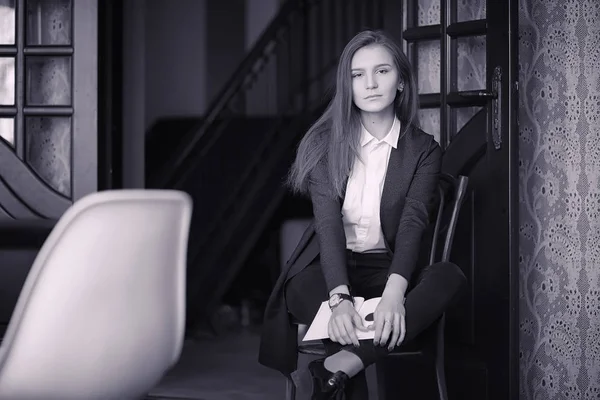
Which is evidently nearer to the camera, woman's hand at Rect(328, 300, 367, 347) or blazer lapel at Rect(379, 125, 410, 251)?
woman's hand at Rect(328, 300, 367, 347)

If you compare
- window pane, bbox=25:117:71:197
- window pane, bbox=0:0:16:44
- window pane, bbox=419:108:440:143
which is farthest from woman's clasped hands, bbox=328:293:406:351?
window pane, bbox=0:0:16:44

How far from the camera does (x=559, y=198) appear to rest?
2.78 m

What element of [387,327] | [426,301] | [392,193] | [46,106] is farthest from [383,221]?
[46,106]

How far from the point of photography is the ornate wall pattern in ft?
9.05

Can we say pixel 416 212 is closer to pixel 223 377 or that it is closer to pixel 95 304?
pixel 95 304

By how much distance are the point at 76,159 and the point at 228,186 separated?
103 inches

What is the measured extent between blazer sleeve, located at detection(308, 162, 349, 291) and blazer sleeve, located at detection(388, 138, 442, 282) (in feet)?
0.46

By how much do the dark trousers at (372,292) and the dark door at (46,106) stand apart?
140 centimetres

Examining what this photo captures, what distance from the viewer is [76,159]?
330 cm

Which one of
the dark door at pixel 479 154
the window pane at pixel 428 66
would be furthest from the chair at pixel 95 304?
the window pane at pixel 428 66

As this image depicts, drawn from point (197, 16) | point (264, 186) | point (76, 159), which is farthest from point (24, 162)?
point (197, 16)

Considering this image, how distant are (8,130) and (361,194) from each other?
1.86 metres

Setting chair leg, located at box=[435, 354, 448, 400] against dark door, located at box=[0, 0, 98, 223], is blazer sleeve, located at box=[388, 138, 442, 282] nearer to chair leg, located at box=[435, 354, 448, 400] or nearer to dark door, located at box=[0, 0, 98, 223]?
chair leg, located at box=[435, 354, 448, 400]

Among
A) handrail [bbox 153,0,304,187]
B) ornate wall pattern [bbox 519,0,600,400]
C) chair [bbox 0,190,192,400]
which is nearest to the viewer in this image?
chair [bbox 0,190,192,400]
